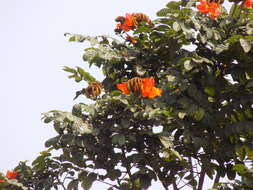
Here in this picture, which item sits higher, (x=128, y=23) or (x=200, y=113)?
(x=128, y=23)

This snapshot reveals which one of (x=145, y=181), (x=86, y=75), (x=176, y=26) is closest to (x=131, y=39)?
(x=86, y=75)

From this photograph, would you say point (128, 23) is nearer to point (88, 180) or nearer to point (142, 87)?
point (142, 87)

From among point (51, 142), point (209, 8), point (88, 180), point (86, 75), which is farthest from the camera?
point (86, 75)

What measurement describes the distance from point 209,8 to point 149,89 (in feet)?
2.79

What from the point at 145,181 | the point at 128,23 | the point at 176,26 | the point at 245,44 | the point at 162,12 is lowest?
the point at 145,181

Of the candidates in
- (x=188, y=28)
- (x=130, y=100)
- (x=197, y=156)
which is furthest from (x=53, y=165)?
(x=188, y=28)

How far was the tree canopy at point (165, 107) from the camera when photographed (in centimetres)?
325

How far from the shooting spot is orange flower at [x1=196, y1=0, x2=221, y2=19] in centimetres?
351

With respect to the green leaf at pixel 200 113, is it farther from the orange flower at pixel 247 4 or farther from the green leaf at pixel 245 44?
the orange flower at pixel 247 4

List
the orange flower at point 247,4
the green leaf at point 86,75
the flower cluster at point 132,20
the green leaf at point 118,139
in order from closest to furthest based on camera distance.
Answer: the green leaf at point 118,139 < the orange flower at point 247,4 < the green leaf at point 86,75 < the flower cluster at point 132,20

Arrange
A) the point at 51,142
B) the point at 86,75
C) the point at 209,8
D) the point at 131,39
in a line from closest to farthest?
1. the point at 51,142
2. the point at 209,8
3. the point at 86,75
4. the point at 131,39

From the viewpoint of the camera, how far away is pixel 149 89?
3.17 metres

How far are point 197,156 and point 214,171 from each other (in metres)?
0.24

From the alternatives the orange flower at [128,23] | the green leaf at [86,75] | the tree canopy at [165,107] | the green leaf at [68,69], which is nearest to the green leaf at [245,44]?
the tree canopy at [165,107]
